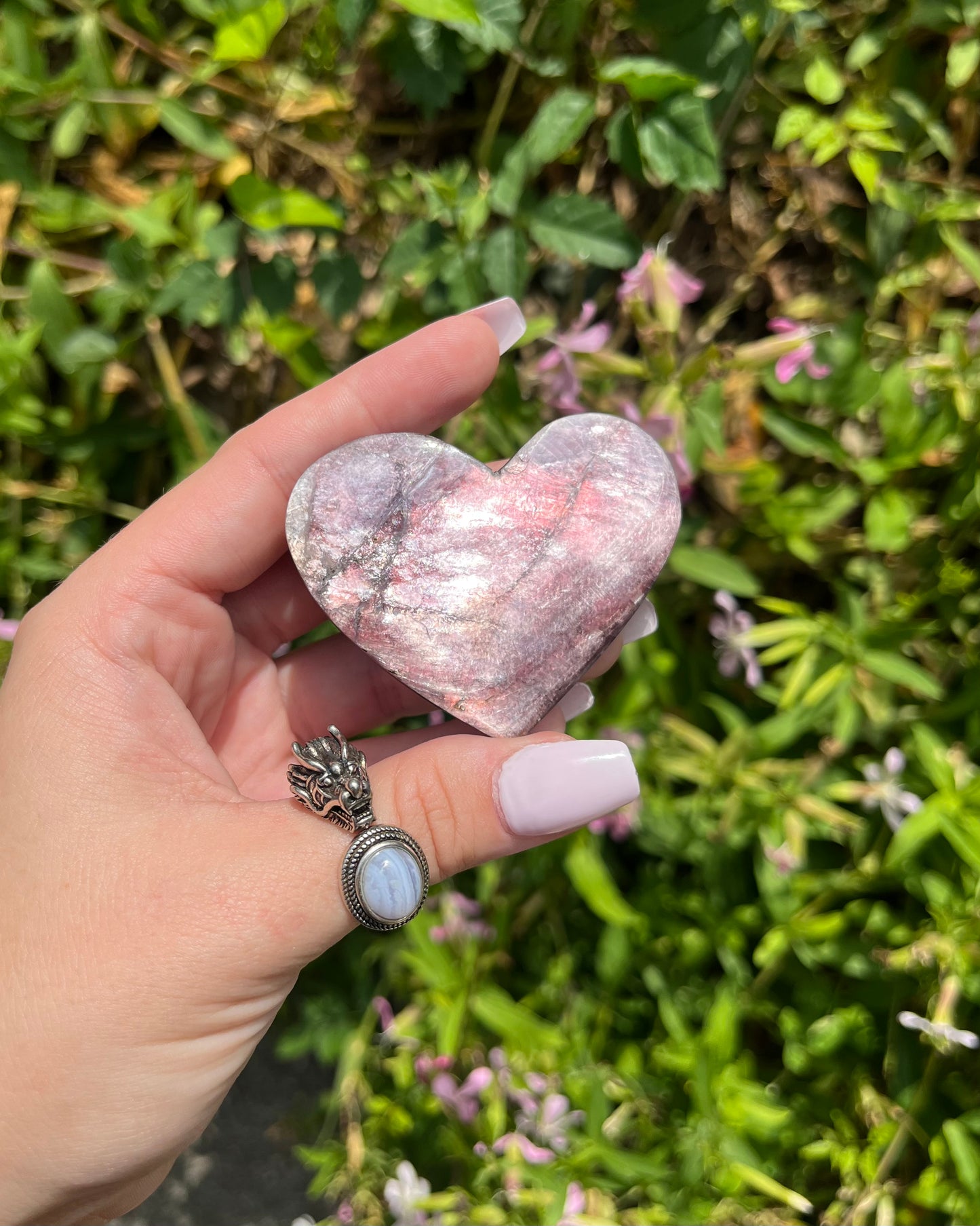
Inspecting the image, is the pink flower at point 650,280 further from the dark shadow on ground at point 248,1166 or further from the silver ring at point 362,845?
the dark shadow on ground at point 248,1166

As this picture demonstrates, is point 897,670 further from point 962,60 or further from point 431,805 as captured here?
point 962,60

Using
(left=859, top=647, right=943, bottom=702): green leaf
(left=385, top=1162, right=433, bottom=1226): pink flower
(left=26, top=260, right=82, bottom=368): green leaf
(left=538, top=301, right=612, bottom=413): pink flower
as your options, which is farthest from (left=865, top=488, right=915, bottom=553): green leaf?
(left=26, top=260, right=82, bottom=368): green leaf

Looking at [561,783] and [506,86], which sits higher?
[506,86]

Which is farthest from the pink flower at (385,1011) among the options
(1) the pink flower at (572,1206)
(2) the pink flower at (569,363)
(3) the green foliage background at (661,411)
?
(2) the pink flower at (569,363)

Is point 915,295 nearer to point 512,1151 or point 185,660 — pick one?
point 185,660

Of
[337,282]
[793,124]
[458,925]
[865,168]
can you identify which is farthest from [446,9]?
[458,925]

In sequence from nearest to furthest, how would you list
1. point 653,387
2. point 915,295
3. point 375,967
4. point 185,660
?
1. point 185,660
2. point 653,387
3. point 915,295
4. point 375,967

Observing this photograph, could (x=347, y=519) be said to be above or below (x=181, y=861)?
above

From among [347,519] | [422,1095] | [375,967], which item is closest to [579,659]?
[347,519]
